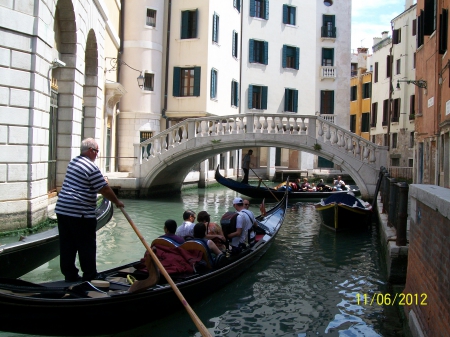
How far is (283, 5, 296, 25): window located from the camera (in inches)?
846

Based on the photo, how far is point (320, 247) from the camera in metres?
7.75

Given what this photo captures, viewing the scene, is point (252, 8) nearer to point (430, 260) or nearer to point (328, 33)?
point (328, 33)

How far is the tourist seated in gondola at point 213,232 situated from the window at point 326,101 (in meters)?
19.2

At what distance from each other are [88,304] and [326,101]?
71.8 ft

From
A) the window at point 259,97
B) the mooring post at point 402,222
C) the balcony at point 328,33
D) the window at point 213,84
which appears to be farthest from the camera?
the balcony at point 328,33

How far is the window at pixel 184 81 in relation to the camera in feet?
53.0

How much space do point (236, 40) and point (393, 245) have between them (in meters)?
15.4

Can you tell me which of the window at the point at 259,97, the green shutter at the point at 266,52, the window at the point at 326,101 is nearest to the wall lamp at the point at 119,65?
the window at the point at 259,97

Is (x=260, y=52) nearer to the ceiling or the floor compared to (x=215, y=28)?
nearer to the ceiling

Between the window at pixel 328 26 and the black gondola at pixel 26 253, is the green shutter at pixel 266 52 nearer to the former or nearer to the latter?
the window at pixel 328 26

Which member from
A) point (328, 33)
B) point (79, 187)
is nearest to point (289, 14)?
point (328, 33)

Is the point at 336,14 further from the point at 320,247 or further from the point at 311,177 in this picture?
the point at 320,247

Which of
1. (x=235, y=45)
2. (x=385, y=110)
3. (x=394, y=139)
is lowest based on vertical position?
(x=394, y=139)

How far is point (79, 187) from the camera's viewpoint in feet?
12.8
